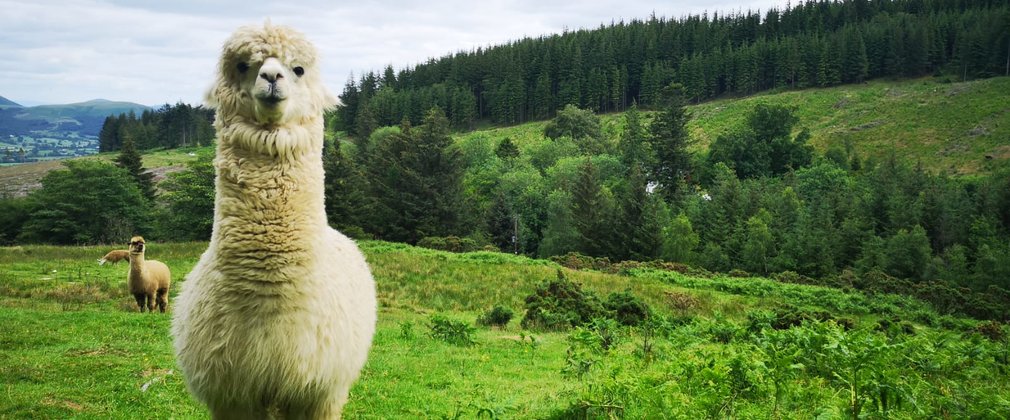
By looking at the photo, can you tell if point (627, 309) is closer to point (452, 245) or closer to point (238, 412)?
point (238, 412)

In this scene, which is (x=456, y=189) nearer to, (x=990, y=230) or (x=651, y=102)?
(x=990, y=230)

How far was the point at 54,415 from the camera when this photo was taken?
6.49 m

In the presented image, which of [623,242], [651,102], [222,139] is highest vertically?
[651,102]

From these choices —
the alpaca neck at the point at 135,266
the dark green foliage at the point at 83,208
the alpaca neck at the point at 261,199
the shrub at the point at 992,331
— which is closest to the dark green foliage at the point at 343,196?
the dark green foliage at the point at 83,208

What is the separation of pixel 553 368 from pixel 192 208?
49654 mm

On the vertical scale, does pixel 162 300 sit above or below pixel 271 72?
below

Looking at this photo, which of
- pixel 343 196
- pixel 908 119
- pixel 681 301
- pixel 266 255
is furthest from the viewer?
pixel 908 119

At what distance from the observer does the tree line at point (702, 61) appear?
105 meters

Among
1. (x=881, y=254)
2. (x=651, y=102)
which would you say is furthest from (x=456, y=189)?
(x=651, y=102)

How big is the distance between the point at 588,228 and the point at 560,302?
38267mm

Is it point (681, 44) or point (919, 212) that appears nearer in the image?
point (919, 212)

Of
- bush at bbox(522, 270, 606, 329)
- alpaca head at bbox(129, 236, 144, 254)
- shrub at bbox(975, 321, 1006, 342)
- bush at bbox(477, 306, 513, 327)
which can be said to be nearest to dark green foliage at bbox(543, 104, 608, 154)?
bush at bbox(522, 270, 606, 329)

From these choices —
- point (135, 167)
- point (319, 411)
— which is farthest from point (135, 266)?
point (135, 167)

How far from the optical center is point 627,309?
1617 cm
